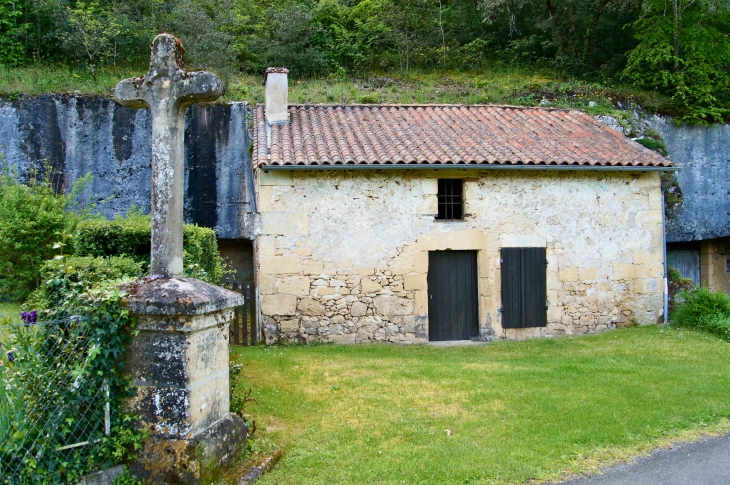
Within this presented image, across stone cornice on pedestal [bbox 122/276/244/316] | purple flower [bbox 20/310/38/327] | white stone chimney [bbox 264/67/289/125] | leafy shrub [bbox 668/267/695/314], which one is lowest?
leafy shrub [bbox 668/267/695/314]

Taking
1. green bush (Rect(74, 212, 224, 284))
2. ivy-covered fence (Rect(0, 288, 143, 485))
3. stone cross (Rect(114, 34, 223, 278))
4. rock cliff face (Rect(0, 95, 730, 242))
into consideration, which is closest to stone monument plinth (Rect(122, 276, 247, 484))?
ivy-covered fence (Rect(0, 288, 143, 485))

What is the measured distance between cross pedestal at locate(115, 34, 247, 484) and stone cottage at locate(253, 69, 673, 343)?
19.1ft

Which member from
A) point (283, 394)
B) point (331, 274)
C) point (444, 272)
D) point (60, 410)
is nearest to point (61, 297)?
point (60, 410)

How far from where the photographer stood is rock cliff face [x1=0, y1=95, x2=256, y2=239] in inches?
541

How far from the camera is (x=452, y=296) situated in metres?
11.3

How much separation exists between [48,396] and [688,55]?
58.6 ft

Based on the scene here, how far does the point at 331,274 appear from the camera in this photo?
10664 mm

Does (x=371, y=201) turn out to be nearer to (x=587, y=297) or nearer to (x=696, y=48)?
(x=587, y=297)

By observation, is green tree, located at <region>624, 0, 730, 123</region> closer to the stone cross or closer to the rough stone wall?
the rough stone wall

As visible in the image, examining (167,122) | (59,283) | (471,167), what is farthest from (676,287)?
(59,283)

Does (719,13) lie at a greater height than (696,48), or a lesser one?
greater

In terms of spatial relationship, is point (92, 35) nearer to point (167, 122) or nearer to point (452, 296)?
point (452, 296)

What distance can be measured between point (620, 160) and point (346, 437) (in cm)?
899

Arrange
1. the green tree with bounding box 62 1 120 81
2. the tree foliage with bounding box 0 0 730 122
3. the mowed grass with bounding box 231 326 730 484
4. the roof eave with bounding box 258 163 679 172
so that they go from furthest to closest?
the green tree with bounding box 62 1 120 81
the tree foliage with bounding box 0 0 730 122
the roof eave with bounding box 258 163 679 172
the mowed grass with bounding box 231 326 730 484
